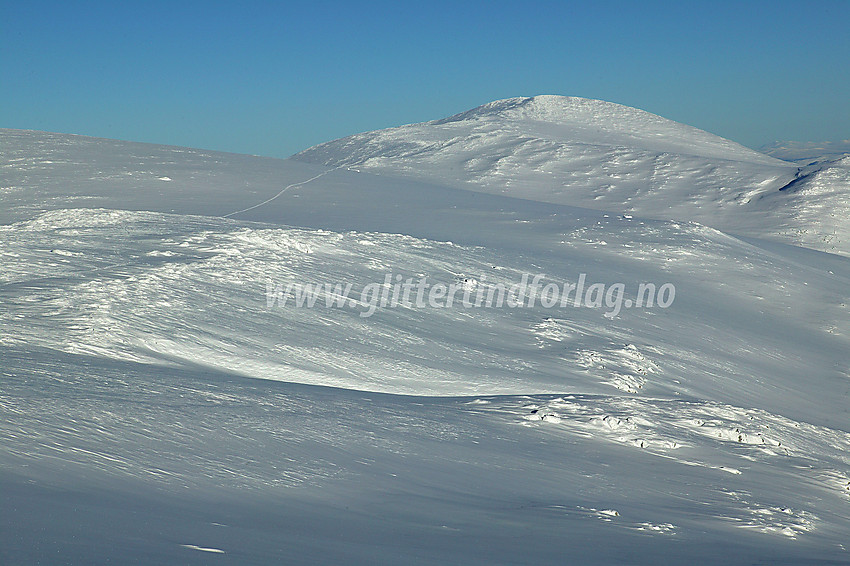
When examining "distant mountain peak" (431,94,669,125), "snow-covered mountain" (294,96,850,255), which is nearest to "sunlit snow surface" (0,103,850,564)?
"snow-covered mountain" (294,96,850,255)

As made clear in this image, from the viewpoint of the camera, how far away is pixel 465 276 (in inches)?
544

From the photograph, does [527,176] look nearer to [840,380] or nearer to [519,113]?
[519,113]

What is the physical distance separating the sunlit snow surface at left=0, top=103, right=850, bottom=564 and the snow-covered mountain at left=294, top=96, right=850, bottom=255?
16062 millimetres

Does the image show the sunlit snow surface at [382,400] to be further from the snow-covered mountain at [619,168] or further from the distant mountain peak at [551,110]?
the distant mountain peak at [551,110]

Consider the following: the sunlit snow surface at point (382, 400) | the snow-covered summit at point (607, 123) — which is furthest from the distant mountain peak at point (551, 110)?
the sunlit snow surface at point (382, 400)

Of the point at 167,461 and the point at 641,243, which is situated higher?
the point at 641,243

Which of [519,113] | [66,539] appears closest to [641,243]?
[66,539]

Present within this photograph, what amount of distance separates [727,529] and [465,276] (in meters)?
8.51

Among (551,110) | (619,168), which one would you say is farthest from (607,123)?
(619,168)

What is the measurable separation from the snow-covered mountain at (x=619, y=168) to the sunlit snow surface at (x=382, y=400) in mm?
16062

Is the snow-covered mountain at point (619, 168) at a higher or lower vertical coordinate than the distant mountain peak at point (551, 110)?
lower

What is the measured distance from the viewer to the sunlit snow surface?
15.8ft

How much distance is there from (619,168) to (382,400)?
114 feet

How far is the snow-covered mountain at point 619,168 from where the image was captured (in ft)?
109
